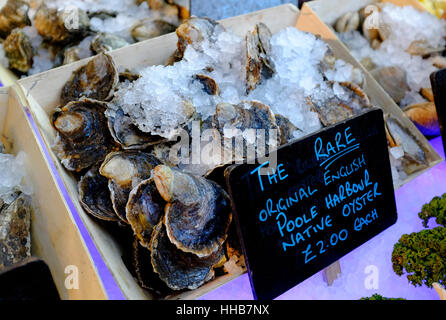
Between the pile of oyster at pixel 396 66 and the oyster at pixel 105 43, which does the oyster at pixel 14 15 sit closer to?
the oyster at pixel 105 43

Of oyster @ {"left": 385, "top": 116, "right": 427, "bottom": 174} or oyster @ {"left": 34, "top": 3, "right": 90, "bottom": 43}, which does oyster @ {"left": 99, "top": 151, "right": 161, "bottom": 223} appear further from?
oyster @ {"left": 34, "top": 3, "right": 90, "bottom": 43}

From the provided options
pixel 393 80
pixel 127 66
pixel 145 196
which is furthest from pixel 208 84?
pixel 393 80

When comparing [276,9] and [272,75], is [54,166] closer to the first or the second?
[272,75]

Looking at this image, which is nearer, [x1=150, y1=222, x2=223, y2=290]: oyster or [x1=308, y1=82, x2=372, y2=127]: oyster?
Result: [x1=150, y1=222, x2=223, y2=290]: oyster

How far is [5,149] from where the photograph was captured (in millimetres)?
1779

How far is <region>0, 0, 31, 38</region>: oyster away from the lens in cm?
243

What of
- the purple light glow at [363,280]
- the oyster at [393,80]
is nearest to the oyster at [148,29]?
the oyster at [393,80]

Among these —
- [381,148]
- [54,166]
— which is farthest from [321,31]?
[54,166]

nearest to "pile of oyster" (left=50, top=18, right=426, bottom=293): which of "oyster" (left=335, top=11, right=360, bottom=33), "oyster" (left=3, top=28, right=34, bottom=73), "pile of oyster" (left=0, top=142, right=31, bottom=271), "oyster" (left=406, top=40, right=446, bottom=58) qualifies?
"pile of oyster" (left=0, top=142, right=31, bottom=271)

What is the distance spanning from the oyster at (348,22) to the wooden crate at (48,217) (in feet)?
7.05

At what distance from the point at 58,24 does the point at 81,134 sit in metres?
1.22

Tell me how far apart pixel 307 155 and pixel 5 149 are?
57.1 inches

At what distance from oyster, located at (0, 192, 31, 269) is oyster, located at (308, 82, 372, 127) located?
1360 millimetres

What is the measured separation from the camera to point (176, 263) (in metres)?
1.23
